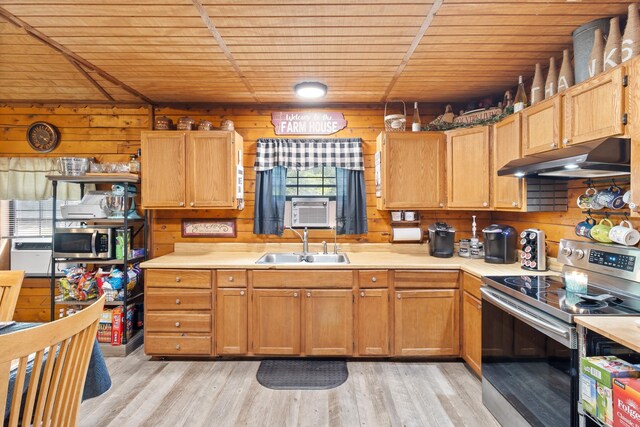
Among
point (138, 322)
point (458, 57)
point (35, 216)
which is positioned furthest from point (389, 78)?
point (35, 216)

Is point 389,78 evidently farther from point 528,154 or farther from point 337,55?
point 528,154

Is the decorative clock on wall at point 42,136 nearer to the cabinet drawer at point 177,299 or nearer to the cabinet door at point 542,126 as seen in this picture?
the cabinet drawer at point 177,299

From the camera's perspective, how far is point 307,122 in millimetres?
3473

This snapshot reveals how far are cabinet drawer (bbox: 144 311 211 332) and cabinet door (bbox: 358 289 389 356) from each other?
1295mm

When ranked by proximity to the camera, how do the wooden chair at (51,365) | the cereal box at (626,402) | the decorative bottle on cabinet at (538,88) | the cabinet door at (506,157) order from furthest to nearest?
the cabinet door at (506,157) < the decorative bottle on cabinet at (538,88) < the cereal box at (626,402) < the wooden chair at (51,365)

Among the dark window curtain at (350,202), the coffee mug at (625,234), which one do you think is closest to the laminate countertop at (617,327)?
the coffee mug at (625,234)

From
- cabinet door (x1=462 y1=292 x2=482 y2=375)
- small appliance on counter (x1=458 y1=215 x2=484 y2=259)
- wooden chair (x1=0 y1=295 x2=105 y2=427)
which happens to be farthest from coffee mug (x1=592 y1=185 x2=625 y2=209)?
wooden chair (x1=0 y1=295 x2=105 y2=427)

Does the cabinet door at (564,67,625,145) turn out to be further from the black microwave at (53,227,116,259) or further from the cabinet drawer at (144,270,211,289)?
the black microwave at (53,227,116,259)

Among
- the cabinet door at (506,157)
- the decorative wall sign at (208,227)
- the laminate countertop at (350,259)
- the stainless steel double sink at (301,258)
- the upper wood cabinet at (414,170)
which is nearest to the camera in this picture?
the cabinet door at (506,157)

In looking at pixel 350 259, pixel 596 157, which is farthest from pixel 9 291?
pixel 596 157

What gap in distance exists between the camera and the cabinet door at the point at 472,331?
242 cm

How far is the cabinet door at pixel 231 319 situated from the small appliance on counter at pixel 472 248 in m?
2.06

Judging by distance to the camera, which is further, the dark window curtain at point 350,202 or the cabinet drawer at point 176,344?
the dark window curtain at point 350,202

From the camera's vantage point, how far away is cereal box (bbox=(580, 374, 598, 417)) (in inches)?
54.0
